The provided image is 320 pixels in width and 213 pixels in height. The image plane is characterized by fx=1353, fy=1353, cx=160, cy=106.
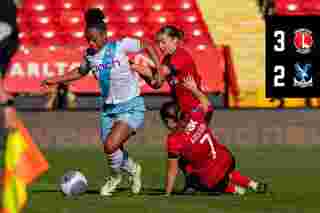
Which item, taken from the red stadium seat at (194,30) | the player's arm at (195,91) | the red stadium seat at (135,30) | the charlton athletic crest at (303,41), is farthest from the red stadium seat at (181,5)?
the player's arm at (195,91)

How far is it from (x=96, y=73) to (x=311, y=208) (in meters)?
2.91

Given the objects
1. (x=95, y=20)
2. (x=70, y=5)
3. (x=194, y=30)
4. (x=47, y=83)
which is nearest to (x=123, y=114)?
(x=47, y=83)

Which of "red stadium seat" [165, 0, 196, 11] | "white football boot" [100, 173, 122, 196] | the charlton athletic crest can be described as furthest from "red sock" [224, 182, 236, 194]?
"red stadium seat" [165, 0, 196, 11]

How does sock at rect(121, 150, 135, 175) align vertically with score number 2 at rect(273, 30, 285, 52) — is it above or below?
below

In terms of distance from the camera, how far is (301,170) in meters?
16.7

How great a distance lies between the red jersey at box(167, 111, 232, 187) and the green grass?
0.39 metres

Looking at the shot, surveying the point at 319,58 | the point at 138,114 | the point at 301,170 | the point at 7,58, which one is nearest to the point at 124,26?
the point at 319,58

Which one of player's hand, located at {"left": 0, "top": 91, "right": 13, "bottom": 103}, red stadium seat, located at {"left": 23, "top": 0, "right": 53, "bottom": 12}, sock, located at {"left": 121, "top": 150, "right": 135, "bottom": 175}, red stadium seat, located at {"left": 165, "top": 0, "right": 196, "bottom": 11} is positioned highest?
player's hand, located at {"left": 0, "top": 91, "right": 13, "bottom": 103}

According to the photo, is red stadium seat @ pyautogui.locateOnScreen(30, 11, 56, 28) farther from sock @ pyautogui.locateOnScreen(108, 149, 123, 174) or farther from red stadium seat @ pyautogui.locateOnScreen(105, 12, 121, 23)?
sock @ pyautogui.locateOnScreen(108, 149, 123, 174)

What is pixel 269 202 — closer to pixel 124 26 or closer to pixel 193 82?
pixel 193 82

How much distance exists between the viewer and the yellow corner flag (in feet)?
26.8

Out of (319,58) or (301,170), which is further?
(319,58)

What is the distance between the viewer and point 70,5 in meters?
28.0

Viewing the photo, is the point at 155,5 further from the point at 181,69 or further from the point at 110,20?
the point at 181,69
